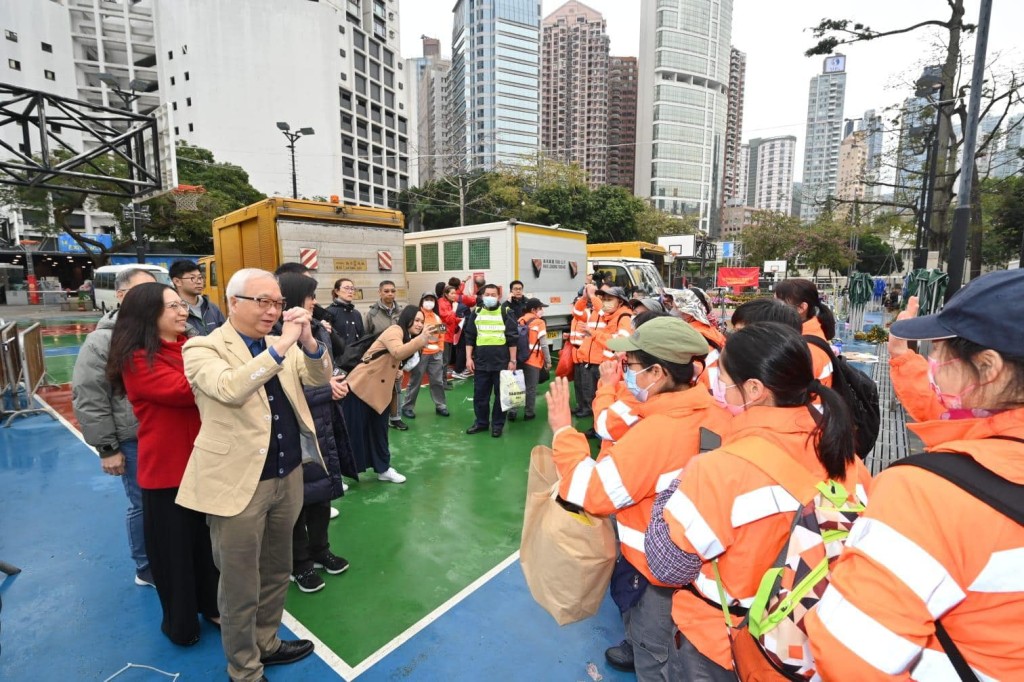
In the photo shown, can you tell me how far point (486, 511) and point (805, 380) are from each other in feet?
10.1

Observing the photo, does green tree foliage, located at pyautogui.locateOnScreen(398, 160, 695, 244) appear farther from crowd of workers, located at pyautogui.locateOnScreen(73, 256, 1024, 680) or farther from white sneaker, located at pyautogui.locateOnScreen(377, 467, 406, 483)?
crowd of workers, located at pyautogui.locateOnScreen(73, 256, 1024, 680)

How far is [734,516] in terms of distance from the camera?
125 centimetres

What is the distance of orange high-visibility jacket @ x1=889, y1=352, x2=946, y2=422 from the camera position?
2.15 meters

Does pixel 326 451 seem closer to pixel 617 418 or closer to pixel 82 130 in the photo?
pixel 617 418

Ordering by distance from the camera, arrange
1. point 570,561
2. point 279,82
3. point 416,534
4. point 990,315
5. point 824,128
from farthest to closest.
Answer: point 824,128
point 279,82
point 416,534
point 570,561
point 990,315

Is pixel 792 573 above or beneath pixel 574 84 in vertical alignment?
beneath

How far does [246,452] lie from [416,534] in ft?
6.14

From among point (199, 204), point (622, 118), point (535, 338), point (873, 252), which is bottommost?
point (535, 338)


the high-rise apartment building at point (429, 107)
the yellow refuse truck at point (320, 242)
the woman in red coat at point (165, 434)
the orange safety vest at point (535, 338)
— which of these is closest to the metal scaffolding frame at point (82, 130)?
the yellow refuse truck at point (320, 242)

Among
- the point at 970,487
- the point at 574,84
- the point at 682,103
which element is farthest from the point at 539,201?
the point at 682,103

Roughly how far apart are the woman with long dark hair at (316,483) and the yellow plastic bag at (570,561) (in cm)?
155

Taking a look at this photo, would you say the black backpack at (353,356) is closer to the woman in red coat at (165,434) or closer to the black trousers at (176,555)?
the woman in red coat at (165,434)

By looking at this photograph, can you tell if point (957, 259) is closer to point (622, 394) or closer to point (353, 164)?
point (622, 394)

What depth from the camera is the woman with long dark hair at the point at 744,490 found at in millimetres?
1250
